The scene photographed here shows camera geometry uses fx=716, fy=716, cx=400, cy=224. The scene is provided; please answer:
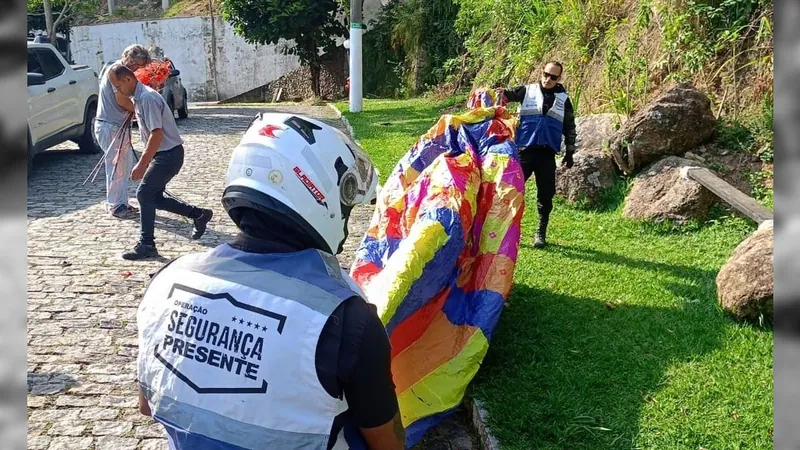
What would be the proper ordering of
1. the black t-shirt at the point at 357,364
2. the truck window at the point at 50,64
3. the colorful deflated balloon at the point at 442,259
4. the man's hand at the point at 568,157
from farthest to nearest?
the truck window at the point at 50,64 → the man's hand at the point at 568,157 → the colorful deflated balloon at the point at 442,259 → the black t-shirt at the point at 357,364

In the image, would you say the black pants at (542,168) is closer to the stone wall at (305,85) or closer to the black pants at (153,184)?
the black pants at (153,184)

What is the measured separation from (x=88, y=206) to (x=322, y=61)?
49.4ft

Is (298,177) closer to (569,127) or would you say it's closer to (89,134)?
(569,127)

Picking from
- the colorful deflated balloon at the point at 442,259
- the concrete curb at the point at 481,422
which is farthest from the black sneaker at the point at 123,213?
the concrete curb at the point at 481,422

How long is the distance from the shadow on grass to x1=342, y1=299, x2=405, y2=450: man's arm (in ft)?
6.17

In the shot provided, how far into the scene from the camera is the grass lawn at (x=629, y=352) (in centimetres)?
358

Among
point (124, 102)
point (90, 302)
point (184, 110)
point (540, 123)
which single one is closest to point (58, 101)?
point (124, 102)

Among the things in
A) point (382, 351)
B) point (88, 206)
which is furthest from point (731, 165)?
point (88, 206)

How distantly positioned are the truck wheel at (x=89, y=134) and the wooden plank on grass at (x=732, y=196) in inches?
372

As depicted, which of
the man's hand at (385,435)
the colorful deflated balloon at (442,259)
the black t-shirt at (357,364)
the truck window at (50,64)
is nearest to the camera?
the black t-shirt at (357,364)

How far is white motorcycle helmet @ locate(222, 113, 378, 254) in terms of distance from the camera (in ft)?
6.12

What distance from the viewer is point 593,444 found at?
350cm

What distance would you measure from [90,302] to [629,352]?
4.01 m

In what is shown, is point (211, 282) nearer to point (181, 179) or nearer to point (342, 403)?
point (342, 403)
